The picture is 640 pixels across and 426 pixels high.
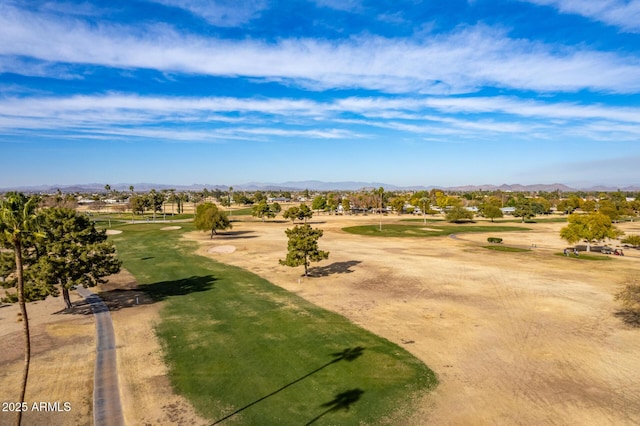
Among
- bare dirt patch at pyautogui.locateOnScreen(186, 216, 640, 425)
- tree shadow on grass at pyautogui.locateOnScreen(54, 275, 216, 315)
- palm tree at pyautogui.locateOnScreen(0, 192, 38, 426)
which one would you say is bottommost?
tree shadow on grass at pyautogui.locateOnScreen(54, 275, 216, 315)

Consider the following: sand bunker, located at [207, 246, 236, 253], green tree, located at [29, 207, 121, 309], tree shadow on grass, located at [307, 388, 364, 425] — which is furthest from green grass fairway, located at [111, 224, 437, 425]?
sand bunker, located at [207, 246, 236, 253]

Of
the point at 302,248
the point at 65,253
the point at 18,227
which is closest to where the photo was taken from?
the point at 18,227

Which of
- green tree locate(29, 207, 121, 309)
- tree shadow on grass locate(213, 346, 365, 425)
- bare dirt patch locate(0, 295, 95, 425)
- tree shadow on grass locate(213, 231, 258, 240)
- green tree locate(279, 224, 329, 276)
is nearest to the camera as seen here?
bare dirt patch locate(0, 295, 95, 425)

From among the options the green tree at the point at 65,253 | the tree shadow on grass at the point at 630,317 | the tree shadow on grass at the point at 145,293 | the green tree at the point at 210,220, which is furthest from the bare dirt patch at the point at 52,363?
the green tree at the point at 210,220

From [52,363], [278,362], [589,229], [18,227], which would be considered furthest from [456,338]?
[589,229]

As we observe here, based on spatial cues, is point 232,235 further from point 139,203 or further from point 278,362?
point 139,203

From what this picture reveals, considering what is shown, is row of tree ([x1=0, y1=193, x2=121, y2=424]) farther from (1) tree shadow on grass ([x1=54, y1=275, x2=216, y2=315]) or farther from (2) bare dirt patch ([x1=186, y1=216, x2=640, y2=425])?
(2) bare dirt patch ([x1=186, y1=216, x2=640, y2=425])
